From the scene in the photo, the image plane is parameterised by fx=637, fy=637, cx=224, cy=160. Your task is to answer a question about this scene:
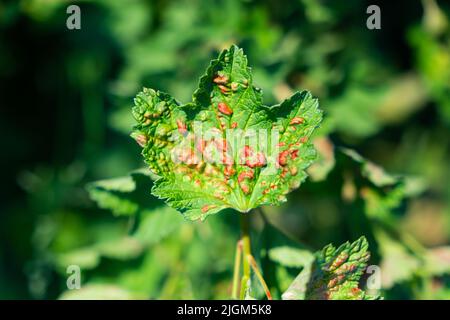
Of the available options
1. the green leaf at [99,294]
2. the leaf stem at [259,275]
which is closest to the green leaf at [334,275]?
the leaf stem at [259,275]

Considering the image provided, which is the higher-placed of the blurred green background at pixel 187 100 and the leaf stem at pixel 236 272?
the blurred green background at pixel 187 100

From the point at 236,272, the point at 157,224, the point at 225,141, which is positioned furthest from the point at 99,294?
the point at 225,141

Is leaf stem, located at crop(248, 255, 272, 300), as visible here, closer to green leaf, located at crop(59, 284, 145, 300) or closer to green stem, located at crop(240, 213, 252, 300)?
green stem, located at crop(240, 213, 252, 300)

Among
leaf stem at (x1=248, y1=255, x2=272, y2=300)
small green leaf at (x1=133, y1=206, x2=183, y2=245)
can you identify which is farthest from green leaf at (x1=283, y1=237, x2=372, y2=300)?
small green leaf at (x1=133, y1=206, x2=183, y2=245)

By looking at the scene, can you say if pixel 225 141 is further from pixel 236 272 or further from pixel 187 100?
pixel 187 100

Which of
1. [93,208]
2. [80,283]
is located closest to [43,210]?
[93,208]

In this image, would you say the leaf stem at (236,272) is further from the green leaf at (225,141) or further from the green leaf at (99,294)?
the green leaf at (99,294)
